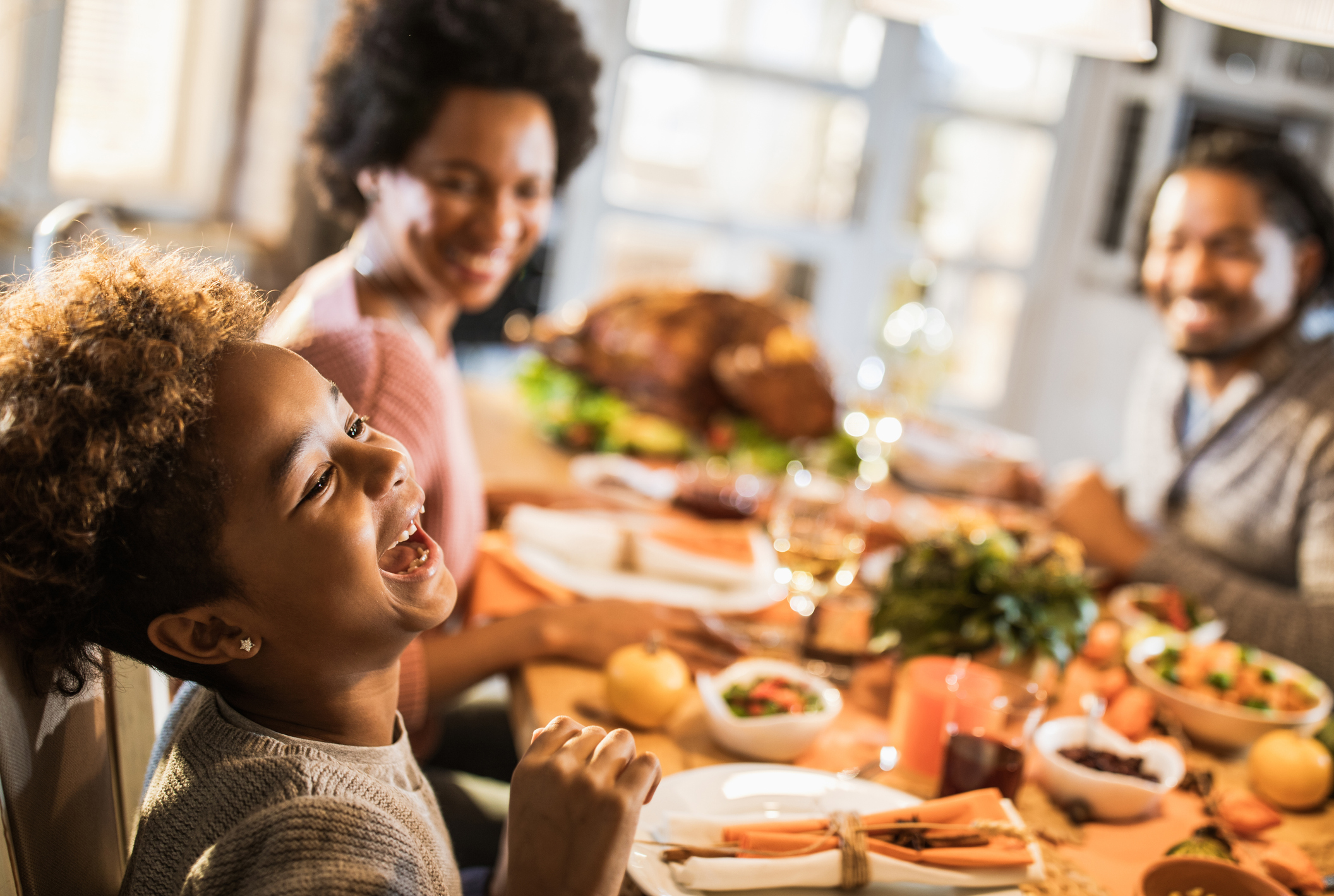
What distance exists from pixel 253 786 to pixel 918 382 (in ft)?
7.91

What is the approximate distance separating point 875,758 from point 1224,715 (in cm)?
49

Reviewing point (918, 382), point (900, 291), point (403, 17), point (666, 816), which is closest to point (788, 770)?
point (666, 816)

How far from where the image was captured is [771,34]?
4406 mm

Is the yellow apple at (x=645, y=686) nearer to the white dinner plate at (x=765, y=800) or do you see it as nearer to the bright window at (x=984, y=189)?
the white dinner plate at (x=765, y=800)

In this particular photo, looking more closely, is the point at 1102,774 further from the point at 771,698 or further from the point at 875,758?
the point at 771,698

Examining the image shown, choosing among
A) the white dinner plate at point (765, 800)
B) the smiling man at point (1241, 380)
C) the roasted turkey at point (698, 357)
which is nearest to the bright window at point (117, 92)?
the roasted turkey at point (698, 357)

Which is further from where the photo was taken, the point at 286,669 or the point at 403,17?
the point at 403,17

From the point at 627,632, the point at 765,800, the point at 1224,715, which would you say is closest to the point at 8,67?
the point at 627,632

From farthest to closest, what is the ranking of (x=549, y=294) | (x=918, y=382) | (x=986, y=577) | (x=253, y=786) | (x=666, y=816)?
(x=549, y=294)
(x=918, y=382)
(x=986, y=577)
(x=666, y=816)
(x=253, y=786)

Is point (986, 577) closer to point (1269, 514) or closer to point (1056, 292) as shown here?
point (1269, 514)

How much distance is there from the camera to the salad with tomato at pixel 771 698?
126 centimetres

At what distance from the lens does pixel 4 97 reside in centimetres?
327

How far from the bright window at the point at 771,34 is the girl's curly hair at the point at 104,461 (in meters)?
3.71

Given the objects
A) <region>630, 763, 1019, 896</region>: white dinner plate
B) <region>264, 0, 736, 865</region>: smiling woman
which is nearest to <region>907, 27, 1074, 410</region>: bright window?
<region>264, 0, 736, 865</region>: smiling woman
